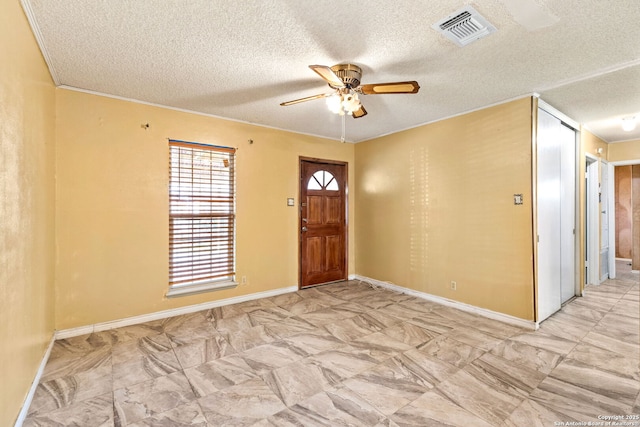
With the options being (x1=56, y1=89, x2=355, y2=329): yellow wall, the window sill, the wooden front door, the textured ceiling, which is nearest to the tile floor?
the window sill

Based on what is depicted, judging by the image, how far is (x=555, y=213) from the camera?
3.59 m

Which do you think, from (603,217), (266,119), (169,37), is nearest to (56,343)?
(169,37)

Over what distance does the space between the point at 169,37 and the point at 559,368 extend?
4.03 m

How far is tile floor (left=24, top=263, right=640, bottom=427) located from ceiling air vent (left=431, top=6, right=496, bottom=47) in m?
2.56

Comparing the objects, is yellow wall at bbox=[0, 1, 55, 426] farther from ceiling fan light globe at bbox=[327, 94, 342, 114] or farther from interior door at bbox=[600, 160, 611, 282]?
interior door at bbox=[600, 160, 611, 282]

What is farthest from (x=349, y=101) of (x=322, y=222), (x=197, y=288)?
(x=197, y=288)

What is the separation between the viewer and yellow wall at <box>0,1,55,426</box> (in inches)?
60.7

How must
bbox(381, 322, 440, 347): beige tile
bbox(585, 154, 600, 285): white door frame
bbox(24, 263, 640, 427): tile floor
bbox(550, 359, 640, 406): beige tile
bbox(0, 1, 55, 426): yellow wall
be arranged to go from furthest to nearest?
bbox(585, 154, 600, 285): white door frame < bbox(381, 322, 440, 347): beige tile < bbox(550, 359, 640, 406): beige tile < bbox(24, 263, 640, 427): tile floor < bbox(0, 1, 55, 426): yellow wall

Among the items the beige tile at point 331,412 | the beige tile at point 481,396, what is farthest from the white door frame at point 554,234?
the beige tile at point 331,412

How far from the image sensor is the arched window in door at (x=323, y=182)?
498cm

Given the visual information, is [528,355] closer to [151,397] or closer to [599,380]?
[599,380]

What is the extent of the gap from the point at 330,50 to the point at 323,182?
293 centimetres

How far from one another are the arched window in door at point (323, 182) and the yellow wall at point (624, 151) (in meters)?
5.08

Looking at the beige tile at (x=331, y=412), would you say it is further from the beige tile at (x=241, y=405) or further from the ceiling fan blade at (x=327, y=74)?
the ceiling fan blade at (x=327, y=74)
